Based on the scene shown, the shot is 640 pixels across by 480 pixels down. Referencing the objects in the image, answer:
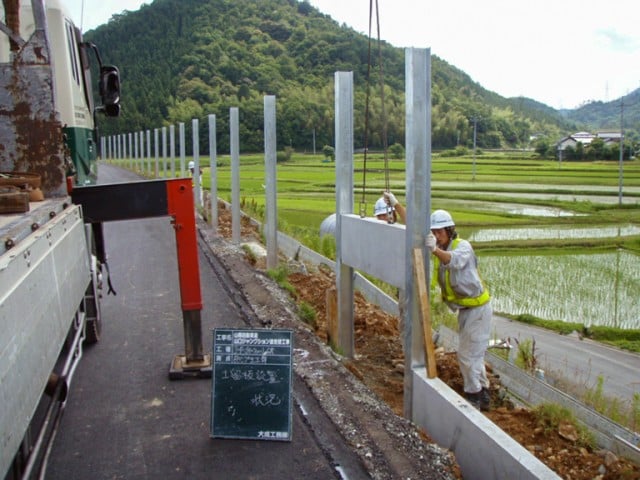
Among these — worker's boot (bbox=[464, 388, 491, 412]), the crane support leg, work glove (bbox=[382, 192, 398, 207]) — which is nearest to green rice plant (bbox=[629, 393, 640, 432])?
worker's boot (bbox=[464, 388, 491, 412])

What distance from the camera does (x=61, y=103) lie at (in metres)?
6.24

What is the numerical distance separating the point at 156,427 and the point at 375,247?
7.68 feet

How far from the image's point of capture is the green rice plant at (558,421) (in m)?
5.31

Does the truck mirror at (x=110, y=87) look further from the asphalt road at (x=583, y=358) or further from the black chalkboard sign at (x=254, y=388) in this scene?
the asphalt road at (x=583, y=358)

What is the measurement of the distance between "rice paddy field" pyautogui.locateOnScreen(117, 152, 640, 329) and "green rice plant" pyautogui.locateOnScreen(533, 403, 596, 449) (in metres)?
2.28

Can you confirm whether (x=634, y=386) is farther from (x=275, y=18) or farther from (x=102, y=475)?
(x=275, y=18)

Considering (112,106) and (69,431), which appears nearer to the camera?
(69,431)

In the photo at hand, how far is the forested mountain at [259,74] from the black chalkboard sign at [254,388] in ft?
49.7

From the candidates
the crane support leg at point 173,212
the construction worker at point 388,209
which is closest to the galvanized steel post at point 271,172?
the construction worker at point 388,209

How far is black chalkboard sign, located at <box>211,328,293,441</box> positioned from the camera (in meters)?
4.85

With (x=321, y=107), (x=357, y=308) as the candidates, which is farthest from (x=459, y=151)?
(x=357, y=308)

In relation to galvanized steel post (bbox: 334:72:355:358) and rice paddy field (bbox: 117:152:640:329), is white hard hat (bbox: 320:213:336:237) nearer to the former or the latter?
rice paddy field (bbox: 117:152:640:329)

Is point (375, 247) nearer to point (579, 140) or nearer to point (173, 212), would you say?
point (173, 212)

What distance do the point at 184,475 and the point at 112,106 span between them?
12.9 ft
